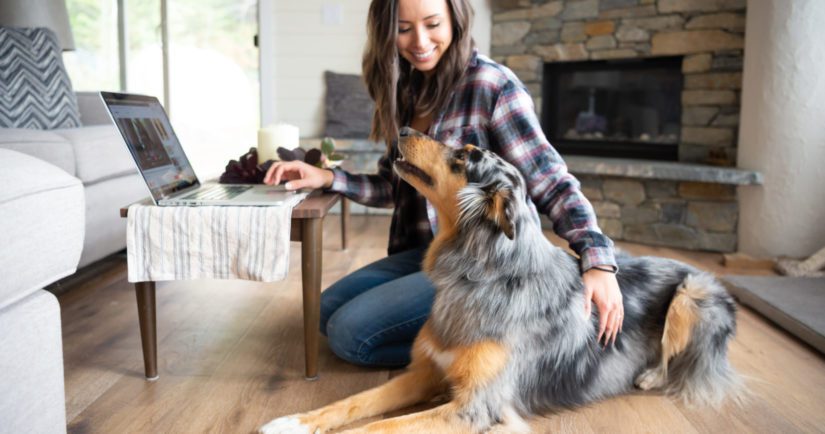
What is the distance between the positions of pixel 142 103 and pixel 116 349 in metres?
0.86

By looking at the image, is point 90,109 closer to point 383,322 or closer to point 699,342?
point 383,322

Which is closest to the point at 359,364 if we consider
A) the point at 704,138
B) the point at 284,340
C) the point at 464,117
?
the point at 284,340

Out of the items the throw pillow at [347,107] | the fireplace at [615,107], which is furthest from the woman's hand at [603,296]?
the throw pillow at [347,107]

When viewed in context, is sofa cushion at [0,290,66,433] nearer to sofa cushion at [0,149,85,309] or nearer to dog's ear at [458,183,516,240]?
sofa cushion at [0,149,85,309]

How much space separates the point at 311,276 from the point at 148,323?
50 cm

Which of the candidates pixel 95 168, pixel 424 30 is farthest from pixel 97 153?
pixel 424 30

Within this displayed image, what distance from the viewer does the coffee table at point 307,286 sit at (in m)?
1.70

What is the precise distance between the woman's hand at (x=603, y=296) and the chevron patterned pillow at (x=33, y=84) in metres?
2.73

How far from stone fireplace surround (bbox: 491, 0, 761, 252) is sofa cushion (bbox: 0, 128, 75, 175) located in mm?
2849

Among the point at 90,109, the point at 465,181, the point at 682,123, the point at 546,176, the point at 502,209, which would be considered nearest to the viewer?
the point at 502,209

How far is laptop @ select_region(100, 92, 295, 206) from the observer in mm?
1647

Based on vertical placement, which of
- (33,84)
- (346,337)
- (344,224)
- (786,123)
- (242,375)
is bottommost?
(242,375)

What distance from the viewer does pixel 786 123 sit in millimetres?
3301

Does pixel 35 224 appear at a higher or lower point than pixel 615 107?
lower
